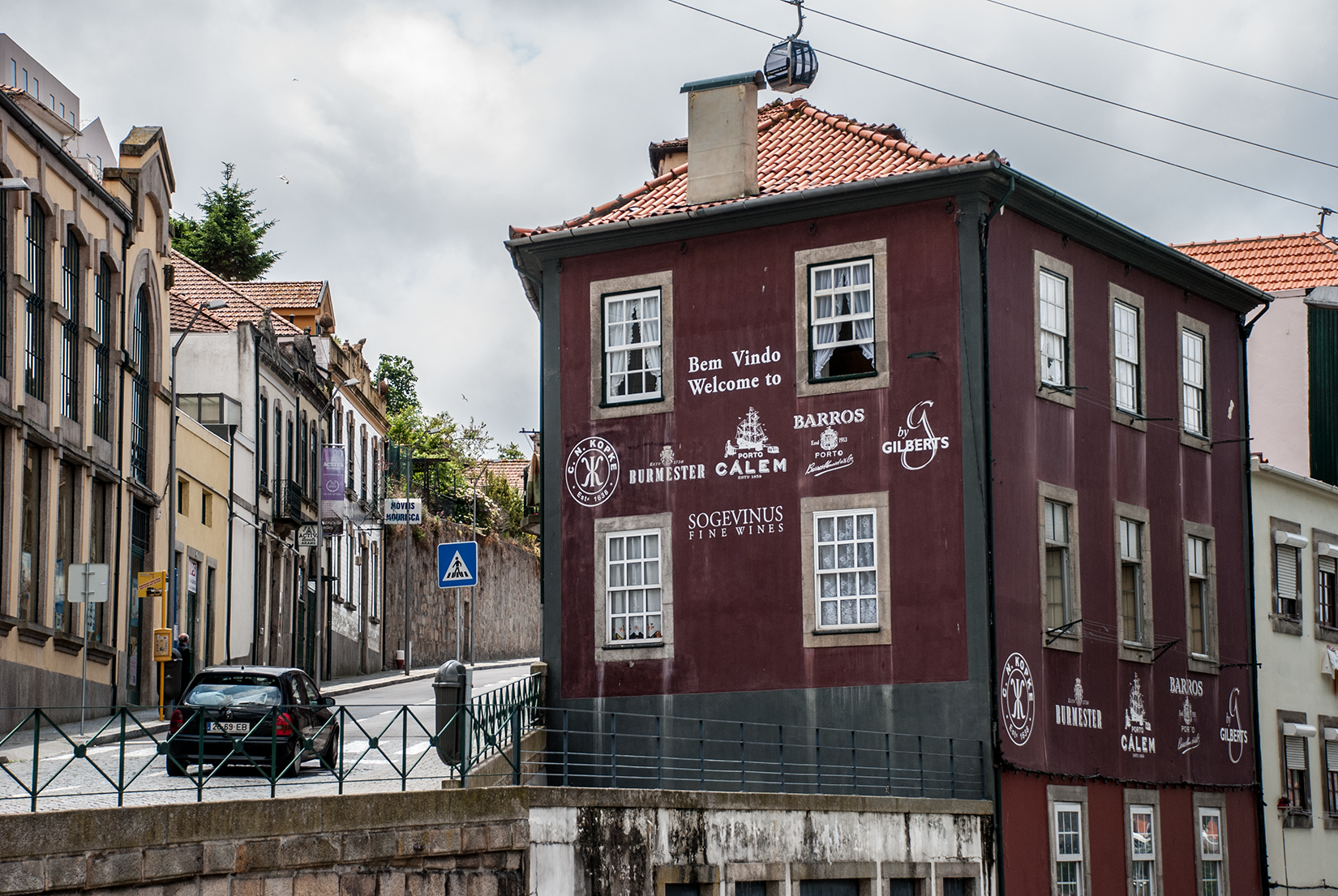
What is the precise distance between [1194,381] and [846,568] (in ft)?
27.8

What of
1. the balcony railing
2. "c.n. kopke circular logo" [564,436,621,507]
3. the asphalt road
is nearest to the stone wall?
the balcony railing

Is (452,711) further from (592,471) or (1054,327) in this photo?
(1054,327)

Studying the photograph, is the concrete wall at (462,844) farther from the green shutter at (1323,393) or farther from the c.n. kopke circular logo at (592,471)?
the green shutter at (1323,393)

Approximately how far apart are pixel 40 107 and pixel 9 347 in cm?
629

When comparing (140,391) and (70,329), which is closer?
(70,329)

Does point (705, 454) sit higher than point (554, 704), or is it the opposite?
point (705, 454)

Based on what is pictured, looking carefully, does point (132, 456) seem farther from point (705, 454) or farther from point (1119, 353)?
point (1119, 353)

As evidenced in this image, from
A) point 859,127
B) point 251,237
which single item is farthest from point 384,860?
point 251,237

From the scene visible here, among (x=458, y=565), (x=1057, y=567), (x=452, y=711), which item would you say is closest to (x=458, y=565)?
(x=458, y=565)

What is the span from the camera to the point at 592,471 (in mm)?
28984

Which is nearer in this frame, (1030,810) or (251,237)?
(1030,810)

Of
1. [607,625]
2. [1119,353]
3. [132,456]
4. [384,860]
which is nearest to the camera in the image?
[384,860]

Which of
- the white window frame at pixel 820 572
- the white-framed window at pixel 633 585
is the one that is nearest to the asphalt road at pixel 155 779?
the white-framed window at pixel 633 585

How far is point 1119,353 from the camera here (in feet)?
100
